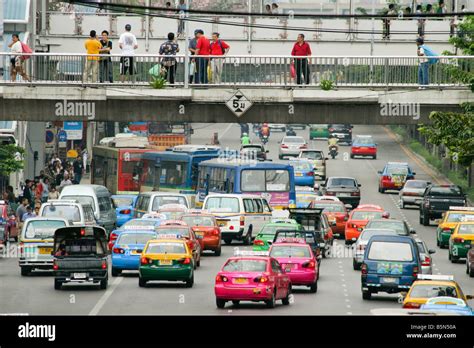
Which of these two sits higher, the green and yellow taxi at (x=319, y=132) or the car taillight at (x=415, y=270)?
the car taillight at (x=415, y=270)

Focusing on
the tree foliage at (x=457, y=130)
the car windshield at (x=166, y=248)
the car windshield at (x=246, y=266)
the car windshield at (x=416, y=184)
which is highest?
the tree foliage at (x=457, y=130)

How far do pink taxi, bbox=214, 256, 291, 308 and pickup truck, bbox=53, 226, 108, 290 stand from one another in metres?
4.24

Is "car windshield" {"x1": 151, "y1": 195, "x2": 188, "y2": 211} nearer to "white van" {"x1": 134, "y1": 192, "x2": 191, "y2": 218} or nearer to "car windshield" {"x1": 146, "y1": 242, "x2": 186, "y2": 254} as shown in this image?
"white van" {"x1": 134, "y1": 192, "x2": 191, "y2": 218}

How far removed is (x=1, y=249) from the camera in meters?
43.6

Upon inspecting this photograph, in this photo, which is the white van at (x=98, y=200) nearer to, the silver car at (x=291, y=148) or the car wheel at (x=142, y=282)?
the car wheel at (x=142, y=282)

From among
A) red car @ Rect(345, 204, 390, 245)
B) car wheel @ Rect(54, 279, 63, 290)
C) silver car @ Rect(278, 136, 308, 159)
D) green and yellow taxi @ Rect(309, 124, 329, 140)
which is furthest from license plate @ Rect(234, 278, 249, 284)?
green and yellow taxi @ Rect(309, 124, 329, 140)

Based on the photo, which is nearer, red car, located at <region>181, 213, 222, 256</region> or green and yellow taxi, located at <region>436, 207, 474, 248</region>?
red car, located at <region>181, 213, 222, 256</region>

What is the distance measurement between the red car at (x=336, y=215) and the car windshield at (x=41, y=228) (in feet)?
55.5

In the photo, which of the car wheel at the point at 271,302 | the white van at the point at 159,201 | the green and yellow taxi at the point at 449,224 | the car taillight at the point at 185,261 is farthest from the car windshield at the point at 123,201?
the car wheel at the point at 271,302

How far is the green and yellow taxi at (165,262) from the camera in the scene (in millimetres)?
33125

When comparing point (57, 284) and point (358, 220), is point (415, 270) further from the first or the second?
point (358, 220)

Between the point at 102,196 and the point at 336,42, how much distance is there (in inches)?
605

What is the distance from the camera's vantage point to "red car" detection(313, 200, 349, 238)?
51562mm
